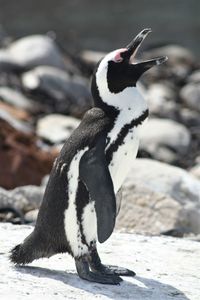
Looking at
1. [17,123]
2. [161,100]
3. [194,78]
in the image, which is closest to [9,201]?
[17,123]

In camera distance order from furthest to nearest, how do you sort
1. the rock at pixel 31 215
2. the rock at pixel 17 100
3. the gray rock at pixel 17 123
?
the rock at pixel 17 100 < the gray rock at pixel 17 123 < the rock at pixel 31 215

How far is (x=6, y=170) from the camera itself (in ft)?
28.3

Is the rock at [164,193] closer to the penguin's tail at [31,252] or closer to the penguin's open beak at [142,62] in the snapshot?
the penguin's tail at [31,252]

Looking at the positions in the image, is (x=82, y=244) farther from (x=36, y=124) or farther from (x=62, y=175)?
(x=36, y=124)

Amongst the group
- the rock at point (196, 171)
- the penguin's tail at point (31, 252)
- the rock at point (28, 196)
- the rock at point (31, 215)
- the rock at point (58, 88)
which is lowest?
the penguin's tail at point (31, 252)

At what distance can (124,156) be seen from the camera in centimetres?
467

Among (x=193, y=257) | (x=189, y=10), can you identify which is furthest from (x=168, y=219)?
(x=189, y=10)

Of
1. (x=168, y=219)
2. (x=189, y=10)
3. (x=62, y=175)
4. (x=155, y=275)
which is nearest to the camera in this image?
(x=62, y=175)

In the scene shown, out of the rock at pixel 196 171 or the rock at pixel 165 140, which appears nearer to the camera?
the rock at pixel 196 171

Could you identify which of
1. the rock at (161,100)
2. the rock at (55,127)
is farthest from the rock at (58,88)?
the rock at (161,100)

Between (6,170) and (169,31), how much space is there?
16729 millimetres

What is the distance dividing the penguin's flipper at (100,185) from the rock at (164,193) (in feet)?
7.69

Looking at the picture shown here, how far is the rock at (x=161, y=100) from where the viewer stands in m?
13.7

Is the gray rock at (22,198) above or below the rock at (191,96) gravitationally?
below
